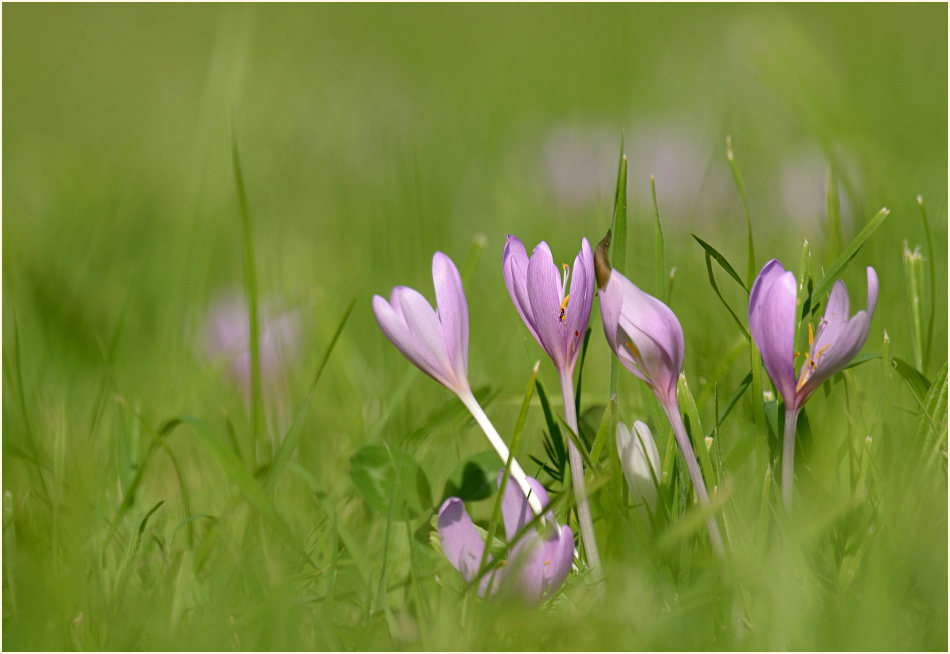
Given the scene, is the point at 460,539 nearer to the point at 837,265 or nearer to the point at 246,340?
the point at 837,265

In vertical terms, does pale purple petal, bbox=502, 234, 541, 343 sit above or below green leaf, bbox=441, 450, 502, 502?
above

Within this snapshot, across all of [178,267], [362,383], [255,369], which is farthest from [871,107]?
[255,369]

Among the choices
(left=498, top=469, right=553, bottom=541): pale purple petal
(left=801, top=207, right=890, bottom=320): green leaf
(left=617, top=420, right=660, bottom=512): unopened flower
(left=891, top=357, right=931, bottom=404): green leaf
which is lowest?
(left=498, top=469, right=553, bottom=541): pale purple petal

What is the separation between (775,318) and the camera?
68 cm

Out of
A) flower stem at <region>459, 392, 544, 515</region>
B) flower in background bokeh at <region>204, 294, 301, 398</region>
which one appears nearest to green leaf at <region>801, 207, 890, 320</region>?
flower stem at <region>459, 392, 544, 515</region>

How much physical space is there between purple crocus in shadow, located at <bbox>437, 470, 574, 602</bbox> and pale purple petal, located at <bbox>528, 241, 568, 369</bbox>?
11cm

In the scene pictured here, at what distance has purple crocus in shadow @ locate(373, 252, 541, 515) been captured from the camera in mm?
719

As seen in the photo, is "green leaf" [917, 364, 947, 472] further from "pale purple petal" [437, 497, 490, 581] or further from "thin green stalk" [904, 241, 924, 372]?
"pale purple petal" [437, 497, 490, 581]

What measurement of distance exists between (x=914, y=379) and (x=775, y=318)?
26cm

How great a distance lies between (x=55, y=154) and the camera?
10.1 ft

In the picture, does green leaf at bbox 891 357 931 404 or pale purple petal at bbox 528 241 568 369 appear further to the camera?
green leaf at bbox 891 357 931 404

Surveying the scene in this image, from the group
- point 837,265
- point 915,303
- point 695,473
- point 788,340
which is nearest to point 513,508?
point 695,473

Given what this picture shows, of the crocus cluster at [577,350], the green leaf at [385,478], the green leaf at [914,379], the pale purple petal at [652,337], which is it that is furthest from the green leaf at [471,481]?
the green leaf at [914,379]

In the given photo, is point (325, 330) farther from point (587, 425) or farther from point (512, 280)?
→ point (512, 280)
